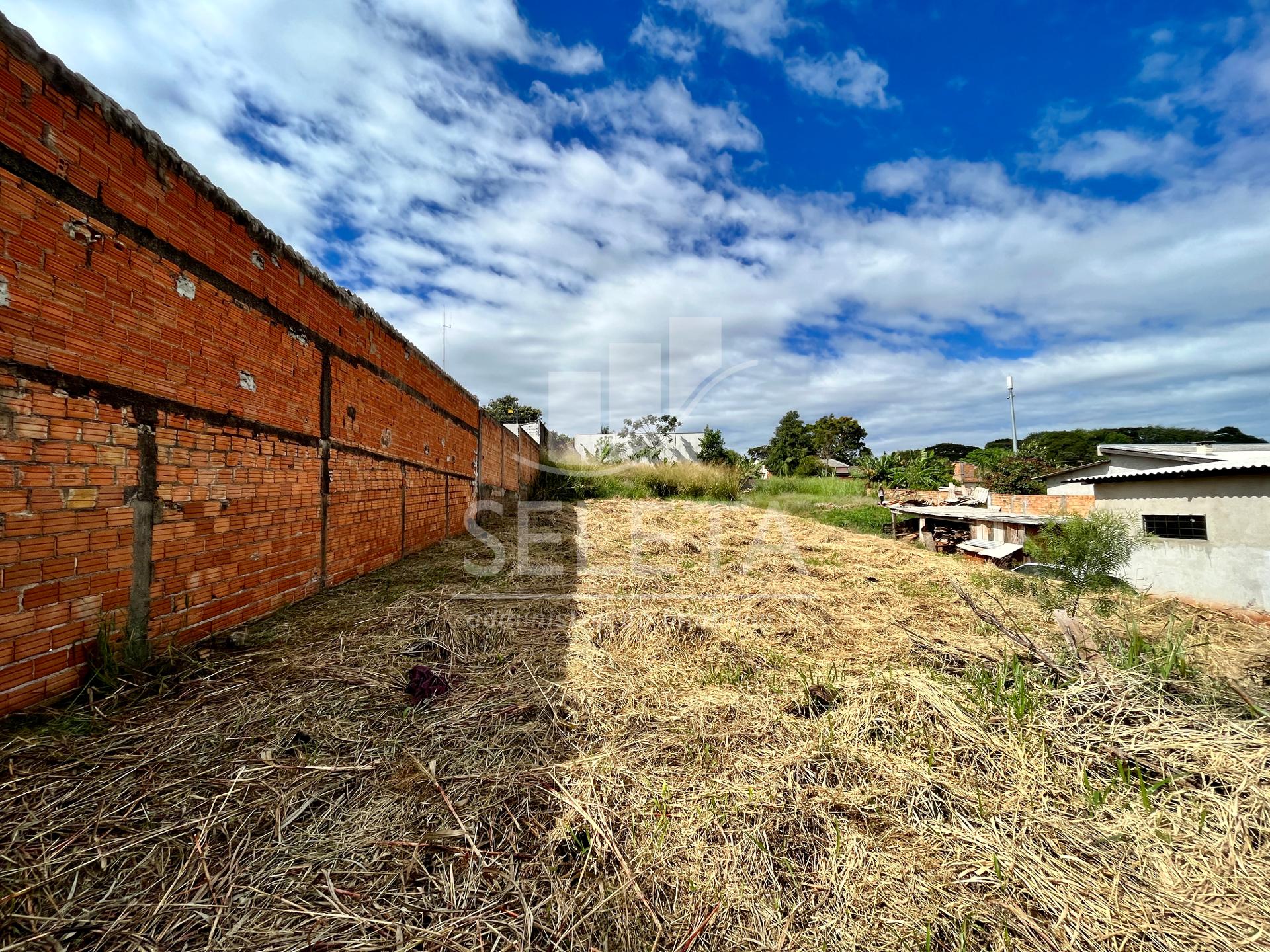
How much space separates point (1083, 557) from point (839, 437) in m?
35.6

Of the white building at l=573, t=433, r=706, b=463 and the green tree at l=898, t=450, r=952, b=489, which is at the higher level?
the white building at l=573, t=433, r=706, b=463

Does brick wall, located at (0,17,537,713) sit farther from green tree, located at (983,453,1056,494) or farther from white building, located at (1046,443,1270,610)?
green tree, located at (983,453,1056,494)

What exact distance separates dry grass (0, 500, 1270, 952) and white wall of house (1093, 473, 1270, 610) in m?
5.83

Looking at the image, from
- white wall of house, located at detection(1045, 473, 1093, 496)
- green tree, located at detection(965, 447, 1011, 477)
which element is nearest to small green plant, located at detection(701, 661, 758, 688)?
white wall of house, located at detection(1045, 473, 1093, 496)

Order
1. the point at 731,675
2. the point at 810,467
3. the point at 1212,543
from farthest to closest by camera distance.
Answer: the point at 810,467
the point at 1212,543
the point at 731,675

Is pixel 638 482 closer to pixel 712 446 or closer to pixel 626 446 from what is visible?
pixel 626 446

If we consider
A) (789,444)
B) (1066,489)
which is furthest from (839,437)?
(1066,489)

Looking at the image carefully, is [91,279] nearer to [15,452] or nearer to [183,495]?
[15,452]

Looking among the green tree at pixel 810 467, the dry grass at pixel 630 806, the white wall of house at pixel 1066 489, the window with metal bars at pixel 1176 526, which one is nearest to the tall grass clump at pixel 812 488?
the white wall of house at pixel 1066 489

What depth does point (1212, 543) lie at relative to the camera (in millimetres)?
6914

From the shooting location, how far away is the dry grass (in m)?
1.34

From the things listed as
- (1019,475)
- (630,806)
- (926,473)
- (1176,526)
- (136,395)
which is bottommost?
(630,806)

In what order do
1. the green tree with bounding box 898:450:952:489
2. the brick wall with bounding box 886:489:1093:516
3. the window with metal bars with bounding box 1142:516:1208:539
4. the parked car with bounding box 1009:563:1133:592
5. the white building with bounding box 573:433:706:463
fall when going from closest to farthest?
the parked car with bounding box 1009:563:1133:592 < the window with metal bars with bounding box 1142:516:1208:539 < the brick wall with bounding box 886:489:1093:516 < the white building with bounding box 573:433:706:463 < the green tree with bounding box 898:450:952:489

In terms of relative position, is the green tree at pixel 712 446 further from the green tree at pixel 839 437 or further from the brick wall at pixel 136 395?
the brick wall at pixel 136 395
